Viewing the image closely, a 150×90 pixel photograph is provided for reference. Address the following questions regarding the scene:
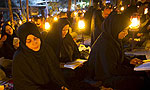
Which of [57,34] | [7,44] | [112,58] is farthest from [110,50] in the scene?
[7,44]

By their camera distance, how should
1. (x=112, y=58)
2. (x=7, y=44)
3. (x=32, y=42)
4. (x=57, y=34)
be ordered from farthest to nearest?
(x=7, y=44)
(x=57, y=34)
(x=112, y=58)
(x=32, y=42)

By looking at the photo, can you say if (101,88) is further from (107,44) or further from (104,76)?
(107,44)

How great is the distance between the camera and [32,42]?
7.52ft

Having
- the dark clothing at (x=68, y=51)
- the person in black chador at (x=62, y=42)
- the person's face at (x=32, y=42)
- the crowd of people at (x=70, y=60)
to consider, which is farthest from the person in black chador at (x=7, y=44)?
the person's face at (x=32, y=42)

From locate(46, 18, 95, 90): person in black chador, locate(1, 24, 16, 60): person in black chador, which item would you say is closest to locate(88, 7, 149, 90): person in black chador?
locate(46, 18, 95, 90): person in black chador

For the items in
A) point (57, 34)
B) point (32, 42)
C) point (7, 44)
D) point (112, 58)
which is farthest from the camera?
point (7, 44)

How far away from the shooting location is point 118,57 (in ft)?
10.0

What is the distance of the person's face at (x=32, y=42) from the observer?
2.27 m

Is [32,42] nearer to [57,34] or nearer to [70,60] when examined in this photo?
[57,34]

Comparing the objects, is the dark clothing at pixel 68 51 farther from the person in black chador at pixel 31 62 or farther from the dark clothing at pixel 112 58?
the person in black chador at pixel 31 62

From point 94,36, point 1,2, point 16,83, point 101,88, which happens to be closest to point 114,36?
point 101,88

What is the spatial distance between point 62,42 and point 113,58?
1.57 meters

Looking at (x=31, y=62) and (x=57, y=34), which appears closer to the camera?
(x=31, y=62)

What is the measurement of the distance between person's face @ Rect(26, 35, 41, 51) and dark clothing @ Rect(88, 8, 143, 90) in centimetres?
122
